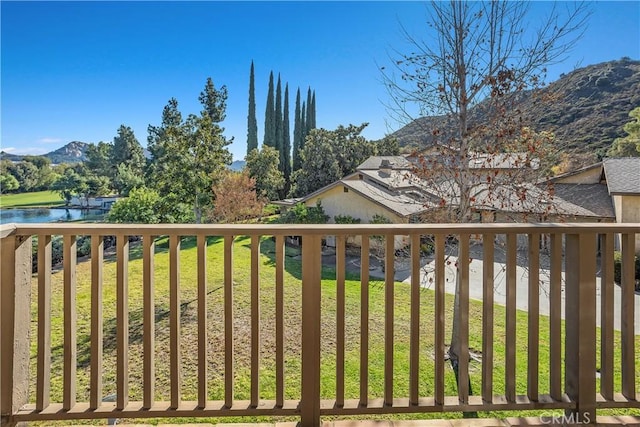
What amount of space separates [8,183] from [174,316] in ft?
14.9

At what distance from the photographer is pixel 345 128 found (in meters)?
22.8

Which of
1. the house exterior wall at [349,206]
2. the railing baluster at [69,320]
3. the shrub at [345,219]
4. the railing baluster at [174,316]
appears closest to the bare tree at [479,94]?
the railing baluster at [174,316]

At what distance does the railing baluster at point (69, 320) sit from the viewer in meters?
1.48

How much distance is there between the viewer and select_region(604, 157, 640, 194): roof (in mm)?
9661

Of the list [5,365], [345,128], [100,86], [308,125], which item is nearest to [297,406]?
[5,365]

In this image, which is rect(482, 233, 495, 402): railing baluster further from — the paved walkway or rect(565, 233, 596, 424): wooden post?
the paved walkway

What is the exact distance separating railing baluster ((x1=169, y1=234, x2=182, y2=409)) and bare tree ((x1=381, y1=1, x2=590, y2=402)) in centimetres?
344

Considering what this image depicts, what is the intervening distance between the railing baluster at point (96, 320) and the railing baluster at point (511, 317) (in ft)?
6.07

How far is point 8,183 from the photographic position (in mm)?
4383

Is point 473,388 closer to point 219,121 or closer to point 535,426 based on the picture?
point 535,426

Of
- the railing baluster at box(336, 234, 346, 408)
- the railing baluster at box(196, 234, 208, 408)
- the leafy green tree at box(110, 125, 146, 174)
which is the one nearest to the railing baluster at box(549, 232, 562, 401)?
the railing baluster at box(336, 234, 346, 408)

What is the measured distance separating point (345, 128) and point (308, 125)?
7404 mm

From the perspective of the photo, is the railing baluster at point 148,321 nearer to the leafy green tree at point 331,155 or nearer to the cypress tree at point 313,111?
the leafy green tree at point 331,155

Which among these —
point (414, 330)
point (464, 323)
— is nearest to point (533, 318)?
point (464, 323)
